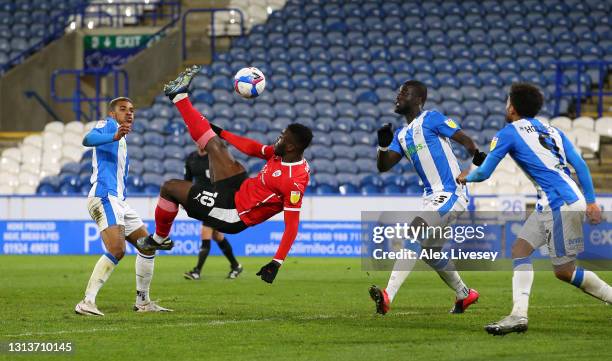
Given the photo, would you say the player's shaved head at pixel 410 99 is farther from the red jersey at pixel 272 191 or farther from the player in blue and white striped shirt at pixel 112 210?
the player in blue and white striped shirt at pixel 112 210

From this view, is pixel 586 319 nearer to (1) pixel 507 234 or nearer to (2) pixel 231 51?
(1) pixel 507 234

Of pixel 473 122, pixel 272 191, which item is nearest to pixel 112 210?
pixel 272 191

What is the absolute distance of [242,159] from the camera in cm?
2639

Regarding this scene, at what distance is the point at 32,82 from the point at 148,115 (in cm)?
574

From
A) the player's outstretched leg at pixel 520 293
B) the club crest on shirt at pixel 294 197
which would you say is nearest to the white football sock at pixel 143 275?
the club crest on shirt at pixel 294 197

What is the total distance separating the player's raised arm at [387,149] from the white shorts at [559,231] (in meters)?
1.97

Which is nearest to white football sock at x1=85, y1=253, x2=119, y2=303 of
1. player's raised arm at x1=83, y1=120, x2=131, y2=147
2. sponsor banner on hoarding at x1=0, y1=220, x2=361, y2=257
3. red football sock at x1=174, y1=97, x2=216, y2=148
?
player's raised arm at x1=83, y1=120, x2=131, y2=147

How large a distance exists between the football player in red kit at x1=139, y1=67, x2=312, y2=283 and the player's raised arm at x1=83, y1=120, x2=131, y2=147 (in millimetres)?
669

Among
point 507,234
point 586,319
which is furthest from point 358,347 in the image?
point 507,234

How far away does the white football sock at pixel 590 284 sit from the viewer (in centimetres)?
978

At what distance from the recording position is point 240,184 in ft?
36.3

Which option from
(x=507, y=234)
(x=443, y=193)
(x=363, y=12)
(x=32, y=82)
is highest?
(x=363, y=12)

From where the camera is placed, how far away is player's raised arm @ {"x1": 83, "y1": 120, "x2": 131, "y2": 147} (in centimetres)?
1123

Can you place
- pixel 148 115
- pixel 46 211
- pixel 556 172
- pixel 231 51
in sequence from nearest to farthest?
1. pixel 556 172
2. pixel 46 211
3. pixel 148 115
4. pixel 231 51
